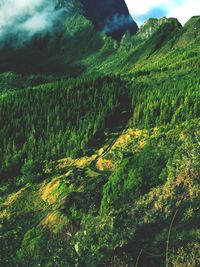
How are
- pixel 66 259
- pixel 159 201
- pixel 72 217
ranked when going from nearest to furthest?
pixel 66 259 → pixel 159 201 → pixel 72 217

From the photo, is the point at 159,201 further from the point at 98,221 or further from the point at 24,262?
the point at 24,262

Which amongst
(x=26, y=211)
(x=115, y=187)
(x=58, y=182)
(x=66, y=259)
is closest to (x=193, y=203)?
(x=66, y=259)

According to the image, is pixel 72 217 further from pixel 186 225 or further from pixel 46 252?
pixel 186 225

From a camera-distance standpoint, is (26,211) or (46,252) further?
(26,211)

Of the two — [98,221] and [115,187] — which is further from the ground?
[98,221]

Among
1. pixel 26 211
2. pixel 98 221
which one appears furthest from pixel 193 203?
Answer: pixel 26 211

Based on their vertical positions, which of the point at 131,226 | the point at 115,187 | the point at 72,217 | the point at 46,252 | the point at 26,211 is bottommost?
the point at 26,211

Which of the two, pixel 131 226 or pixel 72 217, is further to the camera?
pixel 72 217

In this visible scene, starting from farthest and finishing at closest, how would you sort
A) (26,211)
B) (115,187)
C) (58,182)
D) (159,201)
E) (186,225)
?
(58,182), (26,211), (115,187), (159,201), (186,225)

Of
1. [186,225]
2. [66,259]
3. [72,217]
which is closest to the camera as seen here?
[66,259]
